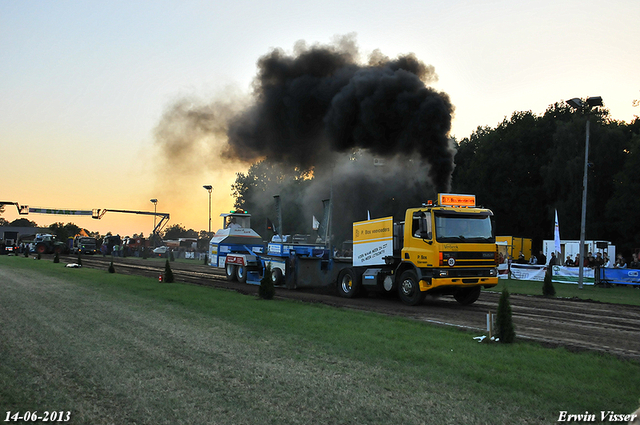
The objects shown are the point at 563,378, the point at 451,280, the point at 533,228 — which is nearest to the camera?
the point at 563,378

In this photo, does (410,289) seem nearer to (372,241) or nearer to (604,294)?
(372,241)

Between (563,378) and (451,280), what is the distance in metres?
7.48

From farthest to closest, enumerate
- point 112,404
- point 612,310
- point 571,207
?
1. point 571,207
2. point 612,310
3. point 112,404

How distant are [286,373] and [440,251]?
27.3 ft

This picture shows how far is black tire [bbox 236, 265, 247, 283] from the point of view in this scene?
23266 millimetres

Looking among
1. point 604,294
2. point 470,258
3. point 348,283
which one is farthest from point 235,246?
point 604,294

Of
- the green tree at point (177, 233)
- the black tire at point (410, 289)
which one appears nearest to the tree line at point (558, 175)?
the black tire at point (410, 289)

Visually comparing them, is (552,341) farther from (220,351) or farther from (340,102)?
(340,102)

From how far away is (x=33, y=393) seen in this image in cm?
557

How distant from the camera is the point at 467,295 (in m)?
15.9

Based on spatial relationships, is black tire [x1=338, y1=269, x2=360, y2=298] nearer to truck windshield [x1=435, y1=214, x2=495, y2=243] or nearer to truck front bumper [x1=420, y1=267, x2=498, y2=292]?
truck front bumper [x1=420, y1=267, x2=498, y2=292]

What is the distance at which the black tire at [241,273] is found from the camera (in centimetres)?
2327

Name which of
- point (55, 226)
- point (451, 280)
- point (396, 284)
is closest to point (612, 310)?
point (451, 280)

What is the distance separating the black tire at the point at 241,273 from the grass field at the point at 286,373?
12178 mm
